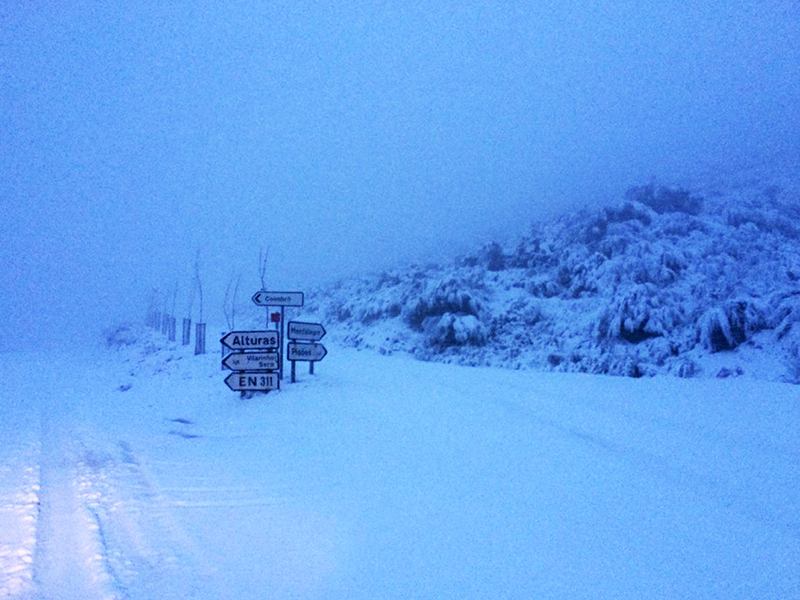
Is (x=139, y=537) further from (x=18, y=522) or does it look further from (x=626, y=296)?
(x=626, y=296)

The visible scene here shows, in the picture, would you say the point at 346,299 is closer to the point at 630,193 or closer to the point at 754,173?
the point at 630,193

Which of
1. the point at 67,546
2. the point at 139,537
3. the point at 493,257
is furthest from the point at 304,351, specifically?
the point at 493,257

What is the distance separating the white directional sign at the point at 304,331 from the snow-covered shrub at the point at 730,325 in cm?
945

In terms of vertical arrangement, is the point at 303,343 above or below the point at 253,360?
above

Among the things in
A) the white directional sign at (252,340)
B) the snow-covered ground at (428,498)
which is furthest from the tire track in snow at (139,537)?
the white directional sign at (252,340)

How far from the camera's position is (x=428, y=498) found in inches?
198

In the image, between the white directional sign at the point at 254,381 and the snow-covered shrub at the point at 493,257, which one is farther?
the snow-covered shrub at the point at 493,257

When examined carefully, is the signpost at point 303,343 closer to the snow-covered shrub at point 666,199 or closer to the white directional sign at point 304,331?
the white directional sign at point 304,331

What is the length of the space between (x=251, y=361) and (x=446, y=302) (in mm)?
11303

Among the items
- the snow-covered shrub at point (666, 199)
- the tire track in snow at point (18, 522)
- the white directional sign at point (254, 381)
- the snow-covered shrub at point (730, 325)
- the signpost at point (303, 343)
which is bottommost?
the white directional sign at point (254, 381)

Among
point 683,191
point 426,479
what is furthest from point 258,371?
point 683,191

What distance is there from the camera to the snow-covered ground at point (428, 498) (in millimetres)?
3592

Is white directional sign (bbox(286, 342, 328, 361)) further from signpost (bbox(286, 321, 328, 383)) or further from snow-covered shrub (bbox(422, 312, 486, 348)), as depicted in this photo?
snow-covered shrub (bbox(422, 312, 486, 348))

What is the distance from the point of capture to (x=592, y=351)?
52.0 feet
